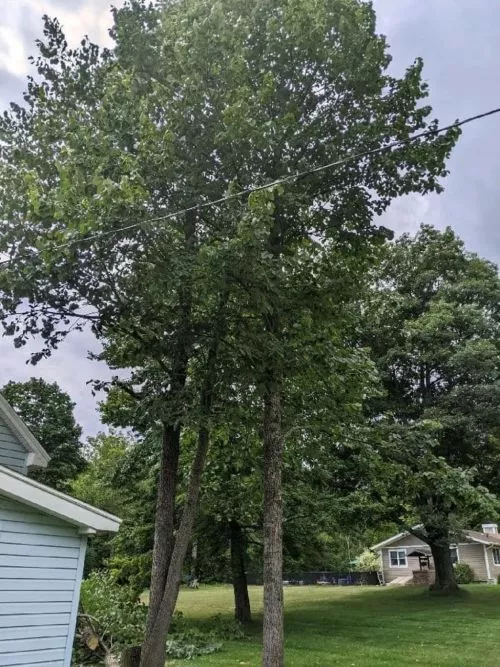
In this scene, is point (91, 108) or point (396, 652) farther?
point (396, 652)

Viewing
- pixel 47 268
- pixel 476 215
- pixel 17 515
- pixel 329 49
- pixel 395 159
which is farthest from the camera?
pixel 476 215

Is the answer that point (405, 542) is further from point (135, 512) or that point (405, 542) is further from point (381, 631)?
point (135, 512)

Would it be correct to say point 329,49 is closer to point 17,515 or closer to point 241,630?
point 17,515

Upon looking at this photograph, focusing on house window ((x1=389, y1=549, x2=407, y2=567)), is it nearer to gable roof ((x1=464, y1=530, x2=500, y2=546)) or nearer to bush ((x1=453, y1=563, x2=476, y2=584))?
bush ((x1=453, y1=563, x2=476, y2=584))

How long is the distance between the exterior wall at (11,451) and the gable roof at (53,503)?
453cm

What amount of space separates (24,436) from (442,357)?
43.6 feet

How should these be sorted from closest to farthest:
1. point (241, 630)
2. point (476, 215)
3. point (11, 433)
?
point (11, 433) → point (241, 630) → point (476, 215)

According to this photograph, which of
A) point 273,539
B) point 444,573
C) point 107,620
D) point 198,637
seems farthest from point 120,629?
point 444,573

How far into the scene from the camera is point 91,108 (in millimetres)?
8359

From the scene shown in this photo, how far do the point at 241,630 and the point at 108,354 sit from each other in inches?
306

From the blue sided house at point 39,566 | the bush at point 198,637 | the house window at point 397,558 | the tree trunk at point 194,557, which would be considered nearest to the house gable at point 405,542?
the house window at point 397,558

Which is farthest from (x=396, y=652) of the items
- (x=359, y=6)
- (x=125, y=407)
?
(x=359, y=6)

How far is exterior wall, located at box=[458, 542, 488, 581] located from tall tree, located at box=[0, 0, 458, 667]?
26.1 m

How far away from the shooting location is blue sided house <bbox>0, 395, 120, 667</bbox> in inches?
176
